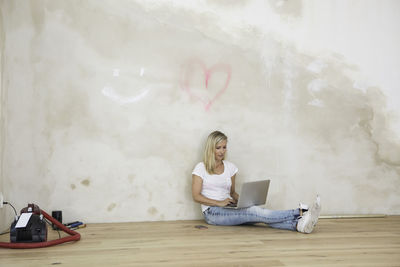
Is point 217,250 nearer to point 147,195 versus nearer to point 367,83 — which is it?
point 147,195

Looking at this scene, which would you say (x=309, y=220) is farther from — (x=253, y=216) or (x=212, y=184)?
(x=212, y=184)

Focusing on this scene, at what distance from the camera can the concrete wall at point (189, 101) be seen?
12.8ft

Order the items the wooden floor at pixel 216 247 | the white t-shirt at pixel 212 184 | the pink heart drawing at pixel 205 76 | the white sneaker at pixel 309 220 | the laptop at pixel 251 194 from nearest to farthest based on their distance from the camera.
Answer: the wooden floor at pixel 216 247
the white sneaker at pixel 309 220
the laptop at pixel 251 194
the white t-shirt at pixel 212 184
the pink heart drawing at pixel 205 76

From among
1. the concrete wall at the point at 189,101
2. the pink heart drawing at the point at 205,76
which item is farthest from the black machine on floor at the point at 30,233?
the pink heart drawing at the point at 205,76

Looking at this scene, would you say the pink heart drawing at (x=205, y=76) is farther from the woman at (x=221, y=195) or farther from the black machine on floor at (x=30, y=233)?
the black machine on floor at (x=30, y=233)

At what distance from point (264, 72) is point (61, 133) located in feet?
6.76

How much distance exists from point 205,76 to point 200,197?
120 cm

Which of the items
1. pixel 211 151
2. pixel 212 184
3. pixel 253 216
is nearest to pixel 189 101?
pixel 211 151

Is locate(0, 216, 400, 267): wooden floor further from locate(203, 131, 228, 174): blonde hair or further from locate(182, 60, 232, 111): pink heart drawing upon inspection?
locate(182, 60, 232, 111): pink heart drawing

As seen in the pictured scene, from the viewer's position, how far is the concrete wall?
3.90 meters

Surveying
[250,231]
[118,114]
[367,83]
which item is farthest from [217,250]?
[367,83]

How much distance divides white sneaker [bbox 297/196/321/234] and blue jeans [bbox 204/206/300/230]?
8cm

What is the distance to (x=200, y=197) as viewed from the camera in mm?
3836

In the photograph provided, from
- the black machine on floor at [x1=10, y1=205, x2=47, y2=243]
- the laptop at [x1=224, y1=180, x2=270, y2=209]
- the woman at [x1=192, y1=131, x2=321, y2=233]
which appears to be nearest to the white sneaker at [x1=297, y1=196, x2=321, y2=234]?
the woman at [x1=192, y1=131, x2=321, y2=233]
